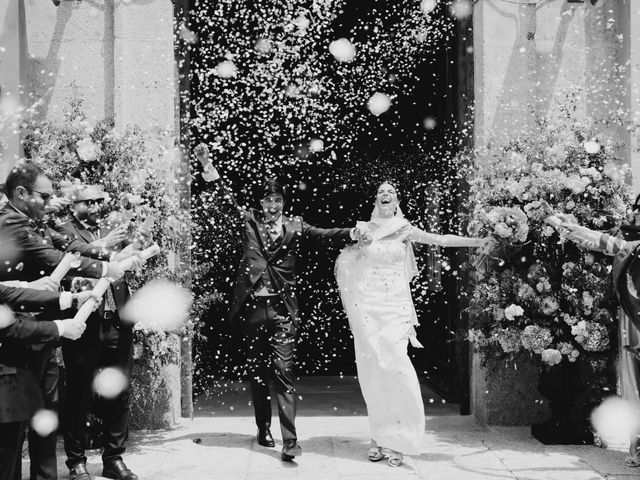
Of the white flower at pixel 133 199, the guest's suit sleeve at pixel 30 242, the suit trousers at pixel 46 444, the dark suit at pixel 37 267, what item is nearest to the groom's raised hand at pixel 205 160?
the white flower at pixel 133 199

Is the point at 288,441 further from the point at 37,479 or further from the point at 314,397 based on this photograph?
the point at 314,397

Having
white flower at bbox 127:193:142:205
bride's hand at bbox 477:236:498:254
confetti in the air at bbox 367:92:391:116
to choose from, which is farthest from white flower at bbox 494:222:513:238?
confetti in the air at bbox 367:92:391:116

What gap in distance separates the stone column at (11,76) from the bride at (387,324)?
9.90ft

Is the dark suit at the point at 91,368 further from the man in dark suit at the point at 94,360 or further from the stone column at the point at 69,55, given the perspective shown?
the stone column at the point at 69,55

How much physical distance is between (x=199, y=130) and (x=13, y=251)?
15.9 ft

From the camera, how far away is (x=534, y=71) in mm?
7242

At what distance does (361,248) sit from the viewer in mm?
6152

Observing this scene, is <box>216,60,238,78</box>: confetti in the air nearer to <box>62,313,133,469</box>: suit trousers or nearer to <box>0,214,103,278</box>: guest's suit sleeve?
<box>62,313,133,469</box>: suit trousers

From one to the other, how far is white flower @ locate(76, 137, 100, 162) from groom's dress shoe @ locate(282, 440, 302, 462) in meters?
2.70

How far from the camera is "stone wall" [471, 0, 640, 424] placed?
712 centimetres

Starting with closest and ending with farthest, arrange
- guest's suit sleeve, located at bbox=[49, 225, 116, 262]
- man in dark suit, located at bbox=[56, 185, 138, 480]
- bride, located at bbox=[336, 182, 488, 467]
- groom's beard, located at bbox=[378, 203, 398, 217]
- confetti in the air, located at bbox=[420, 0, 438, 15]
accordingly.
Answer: guest's suit sleeve, located at bbox=[49, 225, 116, 262] → man in dark suit, located at bbox=[56, 185, 138, 480] → bride, located at bbox=[336, 182, 488, 467] → groom's beard, located at bbox=[378, 203, 398, 217] → confetti in the air, located at bbox=[420, 0, 438, 15]

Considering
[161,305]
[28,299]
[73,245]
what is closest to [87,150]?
[73,245]

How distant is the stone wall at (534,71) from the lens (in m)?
7.12

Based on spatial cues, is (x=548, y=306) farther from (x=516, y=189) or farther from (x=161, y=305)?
(x=161, y=305)
